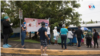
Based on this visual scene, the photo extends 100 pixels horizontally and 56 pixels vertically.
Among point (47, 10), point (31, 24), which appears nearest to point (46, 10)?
point (47, 10)

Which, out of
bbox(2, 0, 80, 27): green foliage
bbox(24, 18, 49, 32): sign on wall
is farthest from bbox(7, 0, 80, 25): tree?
bbox(24, 18, 49, 32): sign on wall

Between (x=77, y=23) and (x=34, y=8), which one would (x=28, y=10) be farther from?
(x=77, y=23)

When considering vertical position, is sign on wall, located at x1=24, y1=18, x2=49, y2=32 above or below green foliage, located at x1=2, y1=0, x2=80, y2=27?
below

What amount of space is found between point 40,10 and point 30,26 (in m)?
2.24

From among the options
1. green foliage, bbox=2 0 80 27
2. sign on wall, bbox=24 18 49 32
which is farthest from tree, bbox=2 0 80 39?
sign on wall, bbox=24 18 49 32

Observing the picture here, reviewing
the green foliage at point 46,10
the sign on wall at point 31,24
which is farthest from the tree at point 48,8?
the sign on wall at point 31,24

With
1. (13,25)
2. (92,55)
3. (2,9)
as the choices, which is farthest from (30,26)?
(92,55)

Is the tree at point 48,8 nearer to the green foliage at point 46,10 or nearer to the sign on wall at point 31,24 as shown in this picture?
the green foliage at point 46,10

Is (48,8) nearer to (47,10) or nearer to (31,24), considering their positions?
(47,10)

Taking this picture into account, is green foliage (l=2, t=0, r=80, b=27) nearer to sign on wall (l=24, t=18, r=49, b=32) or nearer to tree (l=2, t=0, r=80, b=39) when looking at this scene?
tree (l=2, t=0, r=80, b=39)

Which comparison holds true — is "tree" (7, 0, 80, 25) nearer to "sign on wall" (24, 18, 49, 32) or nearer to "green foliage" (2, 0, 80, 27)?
"green foliage" (2, 0, 80, 27)

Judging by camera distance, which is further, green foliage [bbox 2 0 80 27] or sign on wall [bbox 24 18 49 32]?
green foliage [bbox 2 0 80 27]

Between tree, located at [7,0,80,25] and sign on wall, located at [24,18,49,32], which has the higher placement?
tree, located at [7,0,80,25]

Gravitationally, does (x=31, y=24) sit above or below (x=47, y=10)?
below
